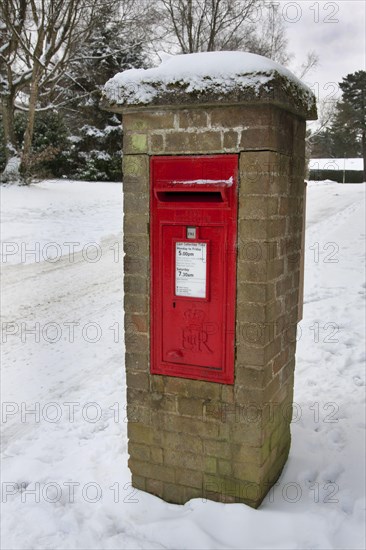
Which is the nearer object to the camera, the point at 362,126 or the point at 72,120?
the point at 72,120

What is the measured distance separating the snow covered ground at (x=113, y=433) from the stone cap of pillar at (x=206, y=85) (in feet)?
6.46

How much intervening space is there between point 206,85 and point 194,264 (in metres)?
0.82

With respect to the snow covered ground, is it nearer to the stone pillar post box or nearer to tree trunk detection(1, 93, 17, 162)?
the stone pillar post box

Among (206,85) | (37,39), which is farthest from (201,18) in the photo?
(206,85)

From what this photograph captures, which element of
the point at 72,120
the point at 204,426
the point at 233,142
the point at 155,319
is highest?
the point at 72,120

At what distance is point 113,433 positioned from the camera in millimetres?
3395

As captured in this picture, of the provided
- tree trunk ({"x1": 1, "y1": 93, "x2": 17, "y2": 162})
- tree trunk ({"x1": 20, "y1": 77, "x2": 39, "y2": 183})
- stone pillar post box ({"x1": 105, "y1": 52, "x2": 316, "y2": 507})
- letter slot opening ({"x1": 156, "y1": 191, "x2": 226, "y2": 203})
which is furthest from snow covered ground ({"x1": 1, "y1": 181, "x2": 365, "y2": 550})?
tree trunk ({"x1": 1, "y1": 93, "x2": 17, "y2": 162})

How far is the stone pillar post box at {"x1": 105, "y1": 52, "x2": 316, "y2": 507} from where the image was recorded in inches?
90.3

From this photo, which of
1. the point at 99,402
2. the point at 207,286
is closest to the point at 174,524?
the point at 207,286

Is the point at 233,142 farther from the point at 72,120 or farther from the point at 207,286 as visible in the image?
the point at 72,120

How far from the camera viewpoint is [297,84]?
2.48m

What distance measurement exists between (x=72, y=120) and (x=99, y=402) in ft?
64.8

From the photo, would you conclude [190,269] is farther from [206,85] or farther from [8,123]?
[8,123]

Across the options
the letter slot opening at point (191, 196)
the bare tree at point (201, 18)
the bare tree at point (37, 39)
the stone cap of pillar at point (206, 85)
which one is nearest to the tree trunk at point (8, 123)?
the bare tree at point (37, 39)
